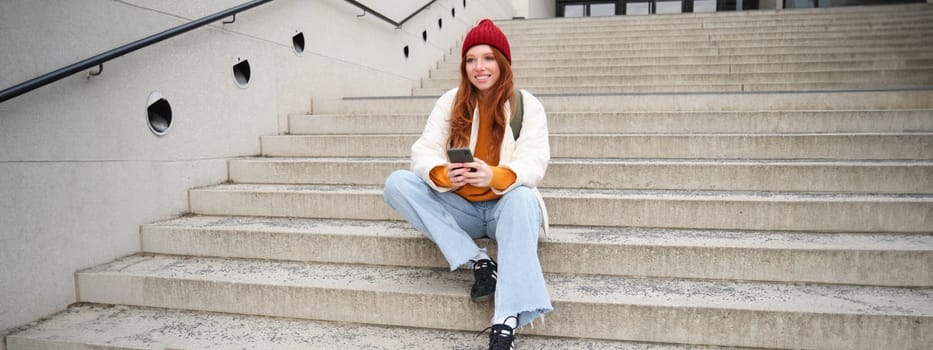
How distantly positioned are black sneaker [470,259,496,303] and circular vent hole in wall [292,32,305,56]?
9.29 ft

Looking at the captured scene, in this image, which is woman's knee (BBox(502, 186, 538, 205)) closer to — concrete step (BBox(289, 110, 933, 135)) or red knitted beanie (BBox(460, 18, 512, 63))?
red knitted beanie (BBox(460, 18, 512, 63))

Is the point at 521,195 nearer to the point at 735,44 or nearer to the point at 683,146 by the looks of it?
the point at 683,146

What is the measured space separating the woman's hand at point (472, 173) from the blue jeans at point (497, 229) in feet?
0.41

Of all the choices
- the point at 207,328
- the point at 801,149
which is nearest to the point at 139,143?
the point at 207,328

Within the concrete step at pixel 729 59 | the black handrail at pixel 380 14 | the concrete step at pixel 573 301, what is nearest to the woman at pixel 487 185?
the concrete step at pixel 573 301

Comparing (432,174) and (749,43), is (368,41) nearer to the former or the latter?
(432,174)

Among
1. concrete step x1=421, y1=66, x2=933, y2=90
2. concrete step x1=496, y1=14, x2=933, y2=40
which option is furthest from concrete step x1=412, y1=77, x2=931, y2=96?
concrete step x1=496, y1=14, x2=933, y2=40

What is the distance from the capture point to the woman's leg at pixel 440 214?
6.40ft

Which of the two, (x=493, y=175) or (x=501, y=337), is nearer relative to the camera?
(x=501, y=337)

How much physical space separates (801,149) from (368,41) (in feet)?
12.7

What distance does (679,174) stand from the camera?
281 cm

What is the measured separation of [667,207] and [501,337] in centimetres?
123

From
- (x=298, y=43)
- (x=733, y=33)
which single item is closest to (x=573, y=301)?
(x=298, y=43)

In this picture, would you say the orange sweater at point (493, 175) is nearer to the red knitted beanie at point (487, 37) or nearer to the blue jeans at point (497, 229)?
the blue jeans at point (497, 229)
